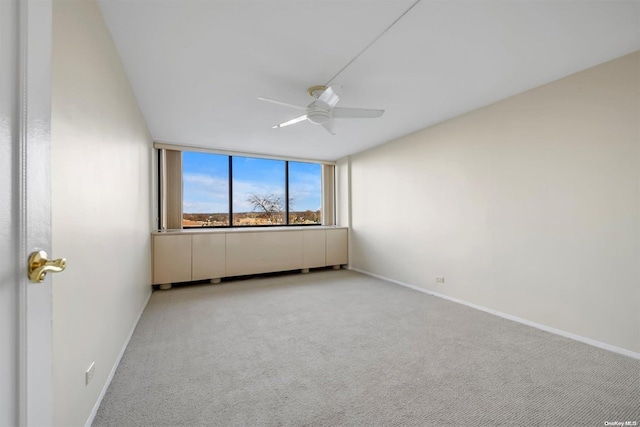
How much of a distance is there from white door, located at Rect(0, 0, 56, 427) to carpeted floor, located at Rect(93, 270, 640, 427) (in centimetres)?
113

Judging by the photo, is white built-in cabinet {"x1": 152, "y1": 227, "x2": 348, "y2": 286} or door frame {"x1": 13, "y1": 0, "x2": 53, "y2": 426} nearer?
door frame {"x1": 13, "y1": 0, "x2": 53, "y2": 426}

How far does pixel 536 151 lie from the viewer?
111 inches

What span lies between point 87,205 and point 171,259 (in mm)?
3089

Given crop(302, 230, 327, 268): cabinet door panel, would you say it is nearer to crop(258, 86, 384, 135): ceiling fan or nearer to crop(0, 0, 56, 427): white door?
crop(258, 86, 384, 135): ceiling fan

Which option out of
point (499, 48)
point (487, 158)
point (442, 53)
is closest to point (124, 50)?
point (442, 53)

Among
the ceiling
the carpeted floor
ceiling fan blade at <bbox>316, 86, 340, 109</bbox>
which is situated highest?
the ceiling

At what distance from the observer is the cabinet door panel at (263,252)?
4828 millimetres

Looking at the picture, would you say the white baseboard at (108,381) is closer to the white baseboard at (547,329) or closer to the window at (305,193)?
the white baseboard at (547,329)

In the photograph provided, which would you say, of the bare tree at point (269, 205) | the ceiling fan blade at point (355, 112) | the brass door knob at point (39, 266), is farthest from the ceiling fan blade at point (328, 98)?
the bare tree at point (269, 205)

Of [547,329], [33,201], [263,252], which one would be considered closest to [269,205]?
[263,252]

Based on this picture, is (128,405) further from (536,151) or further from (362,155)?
(362,155)

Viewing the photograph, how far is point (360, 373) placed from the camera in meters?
2.01

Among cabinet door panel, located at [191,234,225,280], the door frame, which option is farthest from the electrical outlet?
cabinet door panel, located at [191,234,225,280]

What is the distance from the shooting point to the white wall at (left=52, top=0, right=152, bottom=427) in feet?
3.89
